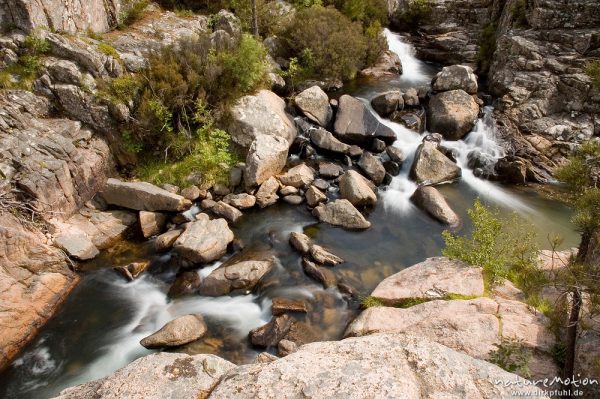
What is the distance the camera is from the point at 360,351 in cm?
430

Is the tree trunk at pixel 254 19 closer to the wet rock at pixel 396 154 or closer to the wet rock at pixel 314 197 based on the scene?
the wet rock at pixel 396 154

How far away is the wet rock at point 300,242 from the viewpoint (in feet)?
33.8

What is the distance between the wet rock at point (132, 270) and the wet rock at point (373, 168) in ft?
25.7

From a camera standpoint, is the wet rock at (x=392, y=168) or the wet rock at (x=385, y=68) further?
the wet rock at (x=385, y=68)

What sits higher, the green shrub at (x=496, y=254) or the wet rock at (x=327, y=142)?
the wet rock at (x=327, y=142)

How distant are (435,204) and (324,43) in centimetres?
952

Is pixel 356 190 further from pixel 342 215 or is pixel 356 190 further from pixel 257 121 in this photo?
pixel 257 121

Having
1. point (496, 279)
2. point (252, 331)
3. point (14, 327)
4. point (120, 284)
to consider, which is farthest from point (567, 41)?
point (14, 327)

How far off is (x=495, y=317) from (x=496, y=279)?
1346 mm

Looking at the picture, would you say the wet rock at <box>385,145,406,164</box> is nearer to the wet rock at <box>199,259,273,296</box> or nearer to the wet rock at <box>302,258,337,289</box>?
the wet rock at <box>302,258,337,289</box>

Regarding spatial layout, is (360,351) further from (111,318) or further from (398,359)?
(111,318)

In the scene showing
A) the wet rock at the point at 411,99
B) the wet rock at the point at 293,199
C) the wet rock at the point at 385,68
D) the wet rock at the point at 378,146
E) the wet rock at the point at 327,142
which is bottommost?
the wet rock at the point at 293,199

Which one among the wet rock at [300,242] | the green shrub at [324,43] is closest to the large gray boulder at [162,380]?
the wet rock at [300,242]

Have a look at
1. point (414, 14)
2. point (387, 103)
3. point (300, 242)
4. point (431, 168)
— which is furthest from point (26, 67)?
point (414, 14)
